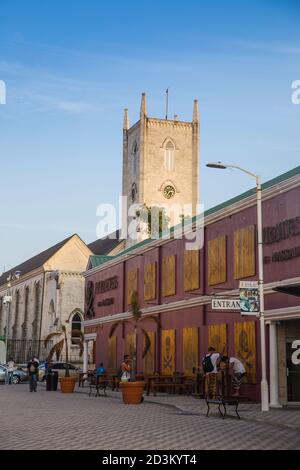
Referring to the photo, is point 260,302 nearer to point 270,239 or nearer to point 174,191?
point 270,239

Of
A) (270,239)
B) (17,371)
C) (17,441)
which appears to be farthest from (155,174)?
(17,441)

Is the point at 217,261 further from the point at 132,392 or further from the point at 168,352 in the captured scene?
the point at 132,392

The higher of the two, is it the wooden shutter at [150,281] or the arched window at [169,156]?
the arched window at [169,156]

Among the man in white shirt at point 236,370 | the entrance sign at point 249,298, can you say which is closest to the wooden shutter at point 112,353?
the man in white shirt at point 236,370

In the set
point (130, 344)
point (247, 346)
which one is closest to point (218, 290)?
point (247, 346)

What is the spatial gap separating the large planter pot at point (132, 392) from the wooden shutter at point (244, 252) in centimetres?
581

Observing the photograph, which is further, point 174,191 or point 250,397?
point 174,191

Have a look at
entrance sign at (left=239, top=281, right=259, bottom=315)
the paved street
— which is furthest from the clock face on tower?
entrance sign at (left=239, top=281, right=259, bottom=315)

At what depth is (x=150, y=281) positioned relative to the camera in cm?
3438

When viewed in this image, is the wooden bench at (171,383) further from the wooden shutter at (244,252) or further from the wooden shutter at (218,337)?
the wooden shutter at (244,252)

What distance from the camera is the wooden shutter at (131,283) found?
120ft

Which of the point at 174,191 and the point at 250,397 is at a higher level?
the point at 174,191

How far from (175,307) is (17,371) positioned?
17.9 metres

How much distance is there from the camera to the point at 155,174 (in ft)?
285
